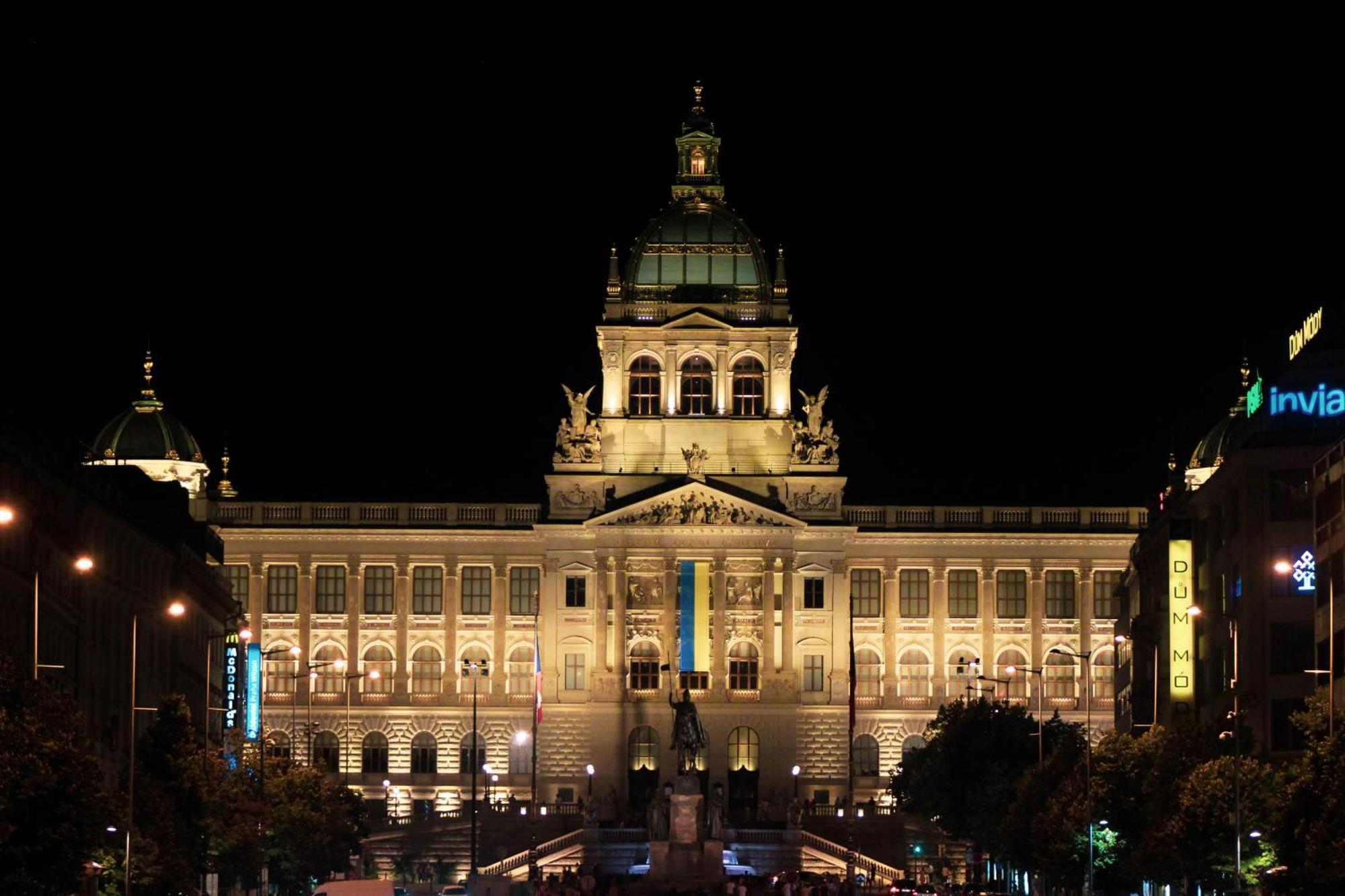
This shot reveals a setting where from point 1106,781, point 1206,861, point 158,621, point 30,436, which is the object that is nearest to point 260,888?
point 158,621

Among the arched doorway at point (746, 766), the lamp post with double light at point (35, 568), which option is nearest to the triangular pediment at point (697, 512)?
the arched doorway at point (746, 766)

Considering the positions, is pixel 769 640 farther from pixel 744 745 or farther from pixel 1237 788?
pixel 1237 788

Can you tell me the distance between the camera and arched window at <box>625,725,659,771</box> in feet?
654

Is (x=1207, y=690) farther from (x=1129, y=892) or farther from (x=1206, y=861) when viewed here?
(x=1206, y=861)

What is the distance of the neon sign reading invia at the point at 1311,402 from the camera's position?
123881 millimetres

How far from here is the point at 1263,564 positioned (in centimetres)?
11969

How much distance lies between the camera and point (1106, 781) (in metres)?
119

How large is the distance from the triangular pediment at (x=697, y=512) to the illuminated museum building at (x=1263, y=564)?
180ft

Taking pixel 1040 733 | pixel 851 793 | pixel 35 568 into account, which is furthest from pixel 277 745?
pixel 851 793

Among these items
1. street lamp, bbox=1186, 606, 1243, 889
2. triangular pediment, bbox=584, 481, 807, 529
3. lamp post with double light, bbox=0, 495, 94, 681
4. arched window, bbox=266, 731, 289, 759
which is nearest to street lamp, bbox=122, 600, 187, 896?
lamp post with double light, bbox=0, 495, 94, 681

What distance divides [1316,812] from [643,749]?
114 metres

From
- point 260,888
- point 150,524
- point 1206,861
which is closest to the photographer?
point 1206,861

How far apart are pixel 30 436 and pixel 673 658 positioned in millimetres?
88733

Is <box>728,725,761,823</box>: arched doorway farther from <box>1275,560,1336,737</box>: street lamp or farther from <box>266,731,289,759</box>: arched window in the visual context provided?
<box>1275,560,1336,737</box>: street lamp
